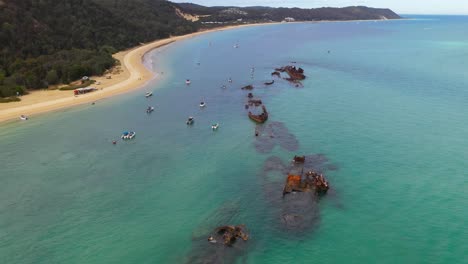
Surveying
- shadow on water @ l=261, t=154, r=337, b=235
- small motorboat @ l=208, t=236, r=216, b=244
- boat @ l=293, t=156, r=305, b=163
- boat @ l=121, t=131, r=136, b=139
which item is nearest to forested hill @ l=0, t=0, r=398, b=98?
boat @ l=121, t=131, r=136, b=139

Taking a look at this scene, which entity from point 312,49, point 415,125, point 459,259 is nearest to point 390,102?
point 415,125

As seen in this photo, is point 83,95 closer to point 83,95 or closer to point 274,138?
point 83,95

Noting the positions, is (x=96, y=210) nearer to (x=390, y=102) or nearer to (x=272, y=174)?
(x=272, y=174)

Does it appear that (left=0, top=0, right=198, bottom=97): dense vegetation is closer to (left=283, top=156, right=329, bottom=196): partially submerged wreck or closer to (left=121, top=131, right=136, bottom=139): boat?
(left=121, top=131, right=136, bottom=139): boat

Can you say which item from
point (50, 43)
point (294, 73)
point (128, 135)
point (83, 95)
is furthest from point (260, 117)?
point (50, 43)

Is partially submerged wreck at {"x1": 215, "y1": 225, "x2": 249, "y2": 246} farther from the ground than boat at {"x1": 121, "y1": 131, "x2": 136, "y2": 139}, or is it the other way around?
boat at {"x1": 121, "y1": 131, "x2": 136, "y2": 139}

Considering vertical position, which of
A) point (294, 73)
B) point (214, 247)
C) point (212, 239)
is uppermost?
point (294, 73)

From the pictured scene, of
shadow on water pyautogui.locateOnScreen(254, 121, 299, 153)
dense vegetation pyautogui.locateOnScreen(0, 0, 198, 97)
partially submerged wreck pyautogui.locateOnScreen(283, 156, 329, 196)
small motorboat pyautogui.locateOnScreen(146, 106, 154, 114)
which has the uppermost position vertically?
dense vegetation pyautogui.locateOnScreen(0, 0, 198, 97)
